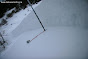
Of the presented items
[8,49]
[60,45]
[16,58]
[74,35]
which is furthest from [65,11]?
[8,49]

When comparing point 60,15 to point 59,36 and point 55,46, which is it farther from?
point 55,46

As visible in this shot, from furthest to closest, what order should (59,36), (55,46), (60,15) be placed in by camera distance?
(60,15), (59,36), (55,46)

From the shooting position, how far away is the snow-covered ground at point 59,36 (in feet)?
9.32

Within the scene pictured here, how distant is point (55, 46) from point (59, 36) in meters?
0.64

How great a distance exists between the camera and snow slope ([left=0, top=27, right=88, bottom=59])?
8.93 ft

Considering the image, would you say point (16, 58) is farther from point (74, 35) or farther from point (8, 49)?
point (74, 35)

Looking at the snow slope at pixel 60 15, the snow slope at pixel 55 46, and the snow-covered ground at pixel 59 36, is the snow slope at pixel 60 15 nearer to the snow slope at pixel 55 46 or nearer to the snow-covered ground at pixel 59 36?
the snow-covered ground at pixel 59 36

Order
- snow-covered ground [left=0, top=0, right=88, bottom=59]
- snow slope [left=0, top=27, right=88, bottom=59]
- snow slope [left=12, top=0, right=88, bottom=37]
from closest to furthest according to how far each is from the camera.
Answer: snow slope [left=0, top=27, right=88, bottom=59] → snow-covered ground [left=0, top=0, right=88, bottom=59] → snow slope [left=12, top=0, right=88, bottom=37]

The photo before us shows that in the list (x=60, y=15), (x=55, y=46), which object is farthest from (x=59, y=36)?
(x=60, y=15)

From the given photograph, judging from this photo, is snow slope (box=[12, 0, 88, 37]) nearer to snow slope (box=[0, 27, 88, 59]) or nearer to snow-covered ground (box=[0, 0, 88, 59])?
snow-covered ground (box=[0, 0, 88, 59])

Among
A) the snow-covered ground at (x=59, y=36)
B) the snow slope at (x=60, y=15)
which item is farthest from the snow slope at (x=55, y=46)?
the snow slope at (x=60, y=15)

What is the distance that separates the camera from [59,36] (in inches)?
140

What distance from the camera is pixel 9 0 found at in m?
9.01

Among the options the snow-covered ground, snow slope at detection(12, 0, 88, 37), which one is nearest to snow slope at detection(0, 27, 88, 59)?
the snow-covered ground
